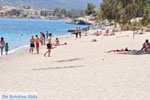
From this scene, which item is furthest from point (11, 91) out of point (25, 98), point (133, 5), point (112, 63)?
point (133, 5)

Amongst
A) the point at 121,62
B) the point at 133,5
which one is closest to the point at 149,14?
the point at 133,5

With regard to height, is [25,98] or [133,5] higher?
[133,5]

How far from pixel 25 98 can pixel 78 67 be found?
237 inches

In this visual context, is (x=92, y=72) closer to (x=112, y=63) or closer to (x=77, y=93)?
(x=112, y=63)

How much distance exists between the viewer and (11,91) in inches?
355

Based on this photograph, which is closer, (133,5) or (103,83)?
(103,83)

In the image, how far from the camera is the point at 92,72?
12.3 meters

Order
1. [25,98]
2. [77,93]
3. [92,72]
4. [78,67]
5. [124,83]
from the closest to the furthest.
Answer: [25,98], [77,93], [124,83], [92,72], [78,67]

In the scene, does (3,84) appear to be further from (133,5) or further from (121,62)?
(133,5)

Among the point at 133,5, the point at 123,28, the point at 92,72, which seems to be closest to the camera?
the point at 92,72

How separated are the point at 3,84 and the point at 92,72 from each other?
11.9ft

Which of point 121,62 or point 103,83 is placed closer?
point 103,83

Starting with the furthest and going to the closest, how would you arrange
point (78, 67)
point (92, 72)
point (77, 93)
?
point (78, 67) < point (92, 72) < point (77, 93)

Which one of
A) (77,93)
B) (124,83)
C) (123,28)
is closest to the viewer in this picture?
(77,93)
